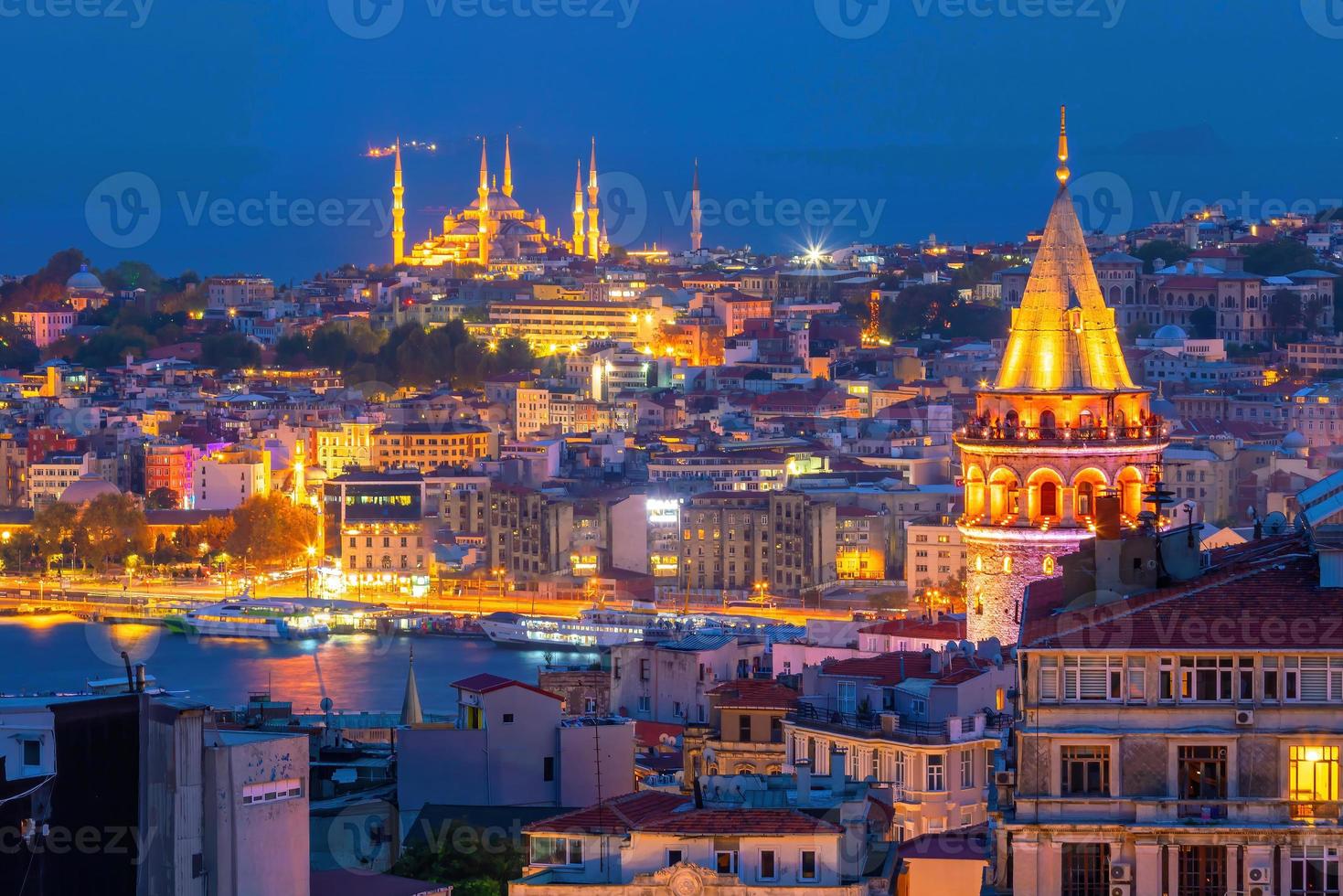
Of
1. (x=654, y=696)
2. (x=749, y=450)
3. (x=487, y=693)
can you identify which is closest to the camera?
(x=487, y=693)

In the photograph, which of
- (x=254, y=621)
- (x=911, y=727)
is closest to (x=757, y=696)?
(x=911, y=727)

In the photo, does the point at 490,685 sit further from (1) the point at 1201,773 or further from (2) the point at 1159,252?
(2) the point at 1159,252

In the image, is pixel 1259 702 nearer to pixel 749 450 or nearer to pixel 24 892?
pixel 24 892

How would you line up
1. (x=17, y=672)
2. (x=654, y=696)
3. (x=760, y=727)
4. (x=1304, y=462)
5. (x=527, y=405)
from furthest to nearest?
1. (x=527, y=405)
2. (x=1304, y=462)
3. (x=17, y=672)
4. (x=654, y=696)
5. (x=760, y=727)

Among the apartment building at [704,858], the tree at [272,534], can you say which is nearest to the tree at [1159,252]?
the tree at [272,534]

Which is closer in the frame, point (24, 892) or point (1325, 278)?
point (24, 892)

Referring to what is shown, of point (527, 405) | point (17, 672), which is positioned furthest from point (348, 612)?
point (527, 405)

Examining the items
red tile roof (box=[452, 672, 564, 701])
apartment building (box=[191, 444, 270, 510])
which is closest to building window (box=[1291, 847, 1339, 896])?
red tile roof (box=[452, 672, 564, 701])

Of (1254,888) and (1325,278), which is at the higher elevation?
(1325,278)
